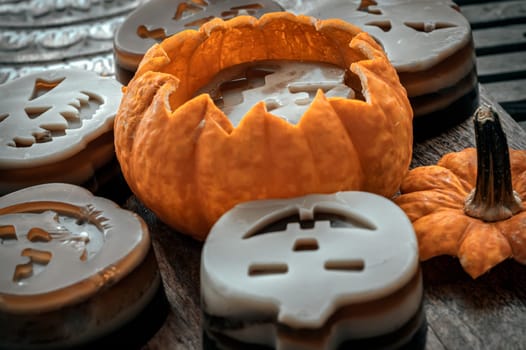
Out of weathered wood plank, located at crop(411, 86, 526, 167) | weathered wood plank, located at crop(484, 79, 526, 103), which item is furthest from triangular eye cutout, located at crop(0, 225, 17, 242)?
weathered wood plank, located at crop(484, 79, 526, 103)

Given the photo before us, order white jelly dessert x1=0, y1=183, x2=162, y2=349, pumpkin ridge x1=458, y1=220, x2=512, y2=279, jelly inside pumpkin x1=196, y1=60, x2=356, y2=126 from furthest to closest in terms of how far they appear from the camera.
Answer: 1. jelly inside pumpkin x1=196, y1=60, x2=356, y2=126
2. pumpkin ridge x1=458, y1=220, x2=512, y2=279
3. white jelly dessert x1=0, y1=183, x2=162, y2=349

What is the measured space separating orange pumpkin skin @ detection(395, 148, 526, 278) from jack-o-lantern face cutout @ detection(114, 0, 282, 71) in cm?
53

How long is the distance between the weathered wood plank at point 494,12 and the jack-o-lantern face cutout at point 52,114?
1167 mm

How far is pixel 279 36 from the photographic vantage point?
129cm

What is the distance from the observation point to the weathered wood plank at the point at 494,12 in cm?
215

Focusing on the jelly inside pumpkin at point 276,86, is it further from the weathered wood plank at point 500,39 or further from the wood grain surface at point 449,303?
the weathered wood plank at point 500,39

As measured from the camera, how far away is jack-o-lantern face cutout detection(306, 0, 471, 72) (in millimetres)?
1330

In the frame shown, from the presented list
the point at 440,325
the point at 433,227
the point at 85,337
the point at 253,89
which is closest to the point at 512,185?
the point at 433,227

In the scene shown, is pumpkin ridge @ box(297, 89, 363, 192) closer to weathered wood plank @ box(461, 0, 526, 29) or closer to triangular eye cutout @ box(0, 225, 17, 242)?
triangular eye cutout @ box(0, 225, 17, 242)

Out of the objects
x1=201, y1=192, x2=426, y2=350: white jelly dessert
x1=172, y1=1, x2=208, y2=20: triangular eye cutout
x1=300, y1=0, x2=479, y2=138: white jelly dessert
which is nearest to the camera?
x1=201, y1=192, x2=426, y2=350: white jelly dessert

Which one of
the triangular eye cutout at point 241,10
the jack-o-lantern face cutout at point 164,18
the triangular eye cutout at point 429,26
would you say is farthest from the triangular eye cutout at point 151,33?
the triangular eye cutout at point 429,26

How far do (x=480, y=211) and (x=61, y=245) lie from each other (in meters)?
0.55

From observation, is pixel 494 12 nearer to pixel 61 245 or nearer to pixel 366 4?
pixel 366 4

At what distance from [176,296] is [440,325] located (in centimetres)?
35
